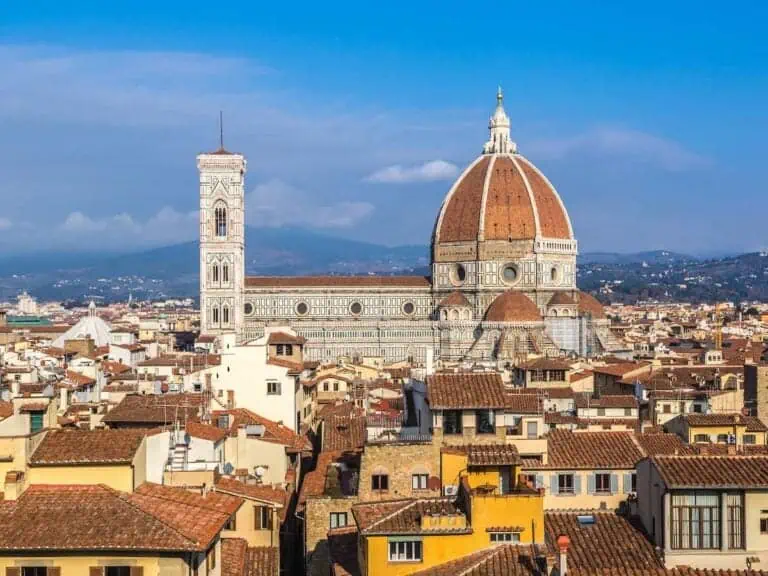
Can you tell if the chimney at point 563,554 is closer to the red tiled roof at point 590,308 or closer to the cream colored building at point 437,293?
the cream colored building at point 437,293

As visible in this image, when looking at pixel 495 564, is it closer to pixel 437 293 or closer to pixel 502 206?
pixel 437 293

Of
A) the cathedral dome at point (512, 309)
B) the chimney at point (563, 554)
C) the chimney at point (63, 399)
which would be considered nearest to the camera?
the chimney at point (563, 554)

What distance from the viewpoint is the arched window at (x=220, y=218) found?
Result: 368 ft

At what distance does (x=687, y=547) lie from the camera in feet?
48.1

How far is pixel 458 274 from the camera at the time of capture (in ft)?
386

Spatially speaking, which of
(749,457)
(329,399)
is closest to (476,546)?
(749,457)

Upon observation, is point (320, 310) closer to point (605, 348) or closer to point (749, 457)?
point (605, 348)

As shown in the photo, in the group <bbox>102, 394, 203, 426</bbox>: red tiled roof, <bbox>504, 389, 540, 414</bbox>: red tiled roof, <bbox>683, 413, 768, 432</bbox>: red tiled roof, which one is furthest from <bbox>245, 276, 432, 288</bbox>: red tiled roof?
<bbox>683, 413, 768, 432</bbox>: red tiled roof

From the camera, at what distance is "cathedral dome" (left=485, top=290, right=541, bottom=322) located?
345 feet

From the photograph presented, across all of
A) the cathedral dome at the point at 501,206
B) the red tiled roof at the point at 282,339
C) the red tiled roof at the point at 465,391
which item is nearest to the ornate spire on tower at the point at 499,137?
the cathedral dome at the point at 501,206

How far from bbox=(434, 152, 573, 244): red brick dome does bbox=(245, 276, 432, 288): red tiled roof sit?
602 cm

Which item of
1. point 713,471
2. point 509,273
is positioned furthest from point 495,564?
point 509,273

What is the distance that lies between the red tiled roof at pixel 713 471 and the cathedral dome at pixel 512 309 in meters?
89.8

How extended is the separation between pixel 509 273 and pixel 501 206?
6.47m
